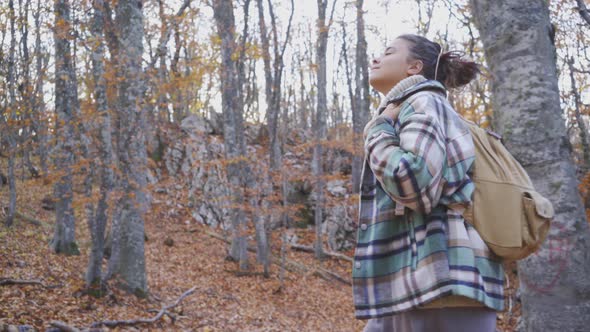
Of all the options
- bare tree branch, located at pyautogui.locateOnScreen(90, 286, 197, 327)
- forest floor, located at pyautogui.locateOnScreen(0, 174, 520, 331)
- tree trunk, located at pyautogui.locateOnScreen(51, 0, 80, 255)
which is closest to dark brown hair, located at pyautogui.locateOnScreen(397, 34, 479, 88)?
forest floor, located at pyautogui.locateOnScreen(0, 174, 520, 331)

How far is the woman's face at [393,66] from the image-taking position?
1965 millimetres

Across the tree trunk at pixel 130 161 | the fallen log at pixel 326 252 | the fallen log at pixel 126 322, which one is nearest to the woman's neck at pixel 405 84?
the fallen log at pixel 126 322

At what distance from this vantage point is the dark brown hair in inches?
77.3

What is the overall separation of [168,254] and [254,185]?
3.15 m

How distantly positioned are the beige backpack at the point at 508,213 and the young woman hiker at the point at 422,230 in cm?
4

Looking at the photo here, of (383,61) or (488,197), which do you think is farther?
(383,61)

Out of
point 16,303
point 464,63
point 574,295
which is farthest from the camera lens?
point 16,303

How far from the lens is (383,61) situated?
201 centimetres

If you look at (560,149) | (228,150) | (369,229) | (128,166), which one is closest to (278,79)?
(228,150)

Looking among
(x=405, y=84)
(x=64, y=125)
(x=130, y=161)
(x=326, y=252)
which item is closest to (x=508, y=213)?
(x=405, y=84)

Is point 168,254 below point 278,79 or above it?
below

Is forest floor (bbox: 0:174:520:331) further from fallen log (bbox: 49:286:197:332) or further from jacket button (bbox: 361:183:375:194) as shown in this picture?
jacket button (bbox: 361:183:375:194)

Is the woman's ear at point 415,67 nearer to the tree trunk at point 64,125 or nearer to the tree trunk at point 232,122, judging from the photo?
the tree trunk at point 64,125

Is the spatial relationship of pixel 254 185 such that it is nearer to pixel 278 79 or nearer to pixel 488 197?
pixel 278 79
